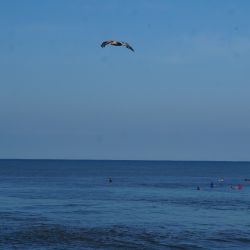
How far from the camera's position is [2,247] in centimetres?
4472

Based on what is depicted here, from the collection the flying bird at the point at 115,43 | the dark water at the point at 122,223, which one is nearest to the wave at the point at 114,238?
the dark water at the point at 122,223

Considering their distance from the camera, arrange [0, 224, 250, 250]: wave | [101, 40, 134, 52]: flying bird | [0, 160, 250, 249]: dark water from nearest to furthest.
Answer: [101, 40, 134, 52]: flying bird → [0, 224, 250, 250]: wave → [0, 160, 250, 249]: dark water

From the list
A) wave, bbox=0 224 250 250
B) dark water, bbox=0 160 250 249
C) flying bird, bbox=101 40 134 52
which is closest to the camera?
flying bird, bbox=101 40 134 52

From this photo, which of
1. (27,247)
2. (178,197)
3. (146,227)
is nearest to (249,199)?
(178,197)

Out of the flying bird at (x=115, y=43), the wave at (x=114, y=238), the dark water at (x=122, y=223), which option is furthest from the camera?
the dark water at (x=122, y=223)

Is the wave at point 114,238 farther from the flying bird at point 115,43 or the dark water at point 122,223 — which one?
the flying bird at point 115,43

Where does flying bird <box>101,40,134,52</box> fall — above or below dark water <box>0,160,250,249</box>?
above

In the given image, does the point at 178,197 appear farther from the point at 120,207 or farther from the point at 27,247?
the point at 27,247

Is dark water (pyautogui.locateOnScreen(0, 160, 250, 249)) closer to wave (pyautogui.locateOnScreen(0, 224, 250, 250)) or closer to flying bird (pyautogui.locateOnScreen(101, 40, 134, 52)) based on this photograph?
wave (pyautogui.locateOnScreen(0, 224, 250, 250))

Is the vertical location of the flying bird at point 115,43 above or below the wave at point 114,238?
above

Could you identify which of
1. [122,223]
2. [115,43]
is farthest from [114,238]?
[115,43]

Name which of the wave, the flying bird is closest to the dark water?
the wave

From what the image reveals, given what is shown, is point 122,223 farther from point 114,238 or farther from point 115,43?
point 115,43

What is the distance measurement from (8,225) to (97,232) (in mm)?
9182
